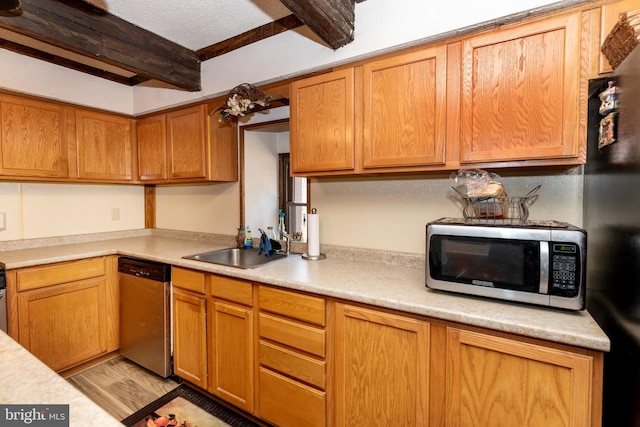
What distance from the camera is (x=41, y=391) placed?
61cm

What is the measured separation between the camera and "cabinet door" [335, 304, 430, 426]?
1277mm

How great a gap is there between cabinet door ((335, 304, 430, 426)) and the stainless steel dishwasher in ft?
4.41

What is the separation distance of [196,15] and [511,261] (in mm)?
2230

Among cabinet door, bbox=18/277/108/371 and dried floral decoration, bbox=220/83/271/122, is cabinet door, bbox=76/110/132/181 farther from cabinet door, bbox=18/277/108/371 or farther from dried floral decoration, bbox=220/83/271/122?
dried floral decoration, bbox=220/83/271/122

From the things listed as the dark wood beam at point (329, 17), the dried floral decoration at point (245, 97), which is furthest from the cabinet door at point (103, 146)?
the dark wood beam at point (329, 17)

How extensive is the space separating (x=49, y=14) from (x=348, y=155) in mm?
1848

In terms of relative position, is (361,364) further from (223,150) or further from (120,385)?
(223,150)

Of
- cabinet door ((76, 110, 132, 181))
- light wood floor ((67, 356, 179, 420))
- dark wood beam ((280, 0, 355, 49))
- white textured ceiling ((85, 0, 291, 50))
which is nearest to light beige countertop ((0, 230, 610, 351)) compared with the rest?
cabinet door ((76, 110, 132, 181))

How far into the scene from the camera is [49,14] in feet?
5.62

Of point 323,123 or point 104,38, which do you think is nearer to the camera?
point 323,123

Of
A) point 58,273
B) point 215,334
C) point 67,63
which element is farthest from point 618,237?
point 67,63

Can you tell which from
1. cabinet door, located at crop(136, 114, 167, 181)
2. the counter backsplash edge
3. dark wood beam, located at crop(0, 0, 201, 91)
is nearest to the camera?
dark wood beam, located at crop(0, 0, 201, 91)

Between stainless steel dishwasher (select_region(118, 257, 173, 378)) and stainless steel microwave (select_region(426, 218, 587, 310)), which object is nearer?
stainless steel microwave (select_region(426, 218, 587, 310))

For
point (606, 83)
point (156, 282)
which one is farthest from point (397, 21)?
point (156, 282)
